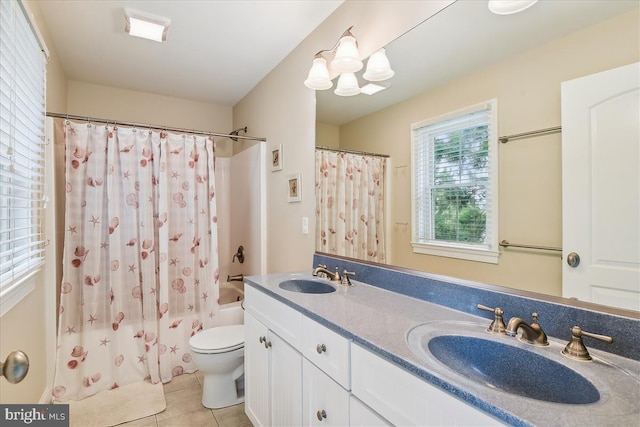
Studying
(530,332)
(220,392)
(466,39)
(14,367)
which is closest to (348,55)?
(466,39)

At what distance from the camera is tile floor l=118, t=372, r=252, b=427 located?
1.86 meters

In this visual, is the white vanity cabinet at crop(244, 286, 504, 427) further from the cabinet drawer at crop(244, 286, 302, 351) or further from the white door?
the white door

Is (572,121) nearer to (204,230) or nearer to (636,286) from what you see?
(636,286)

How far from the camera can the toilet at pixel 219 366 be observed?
6.46 ft

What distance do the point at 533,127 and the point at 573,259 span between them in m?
0.45

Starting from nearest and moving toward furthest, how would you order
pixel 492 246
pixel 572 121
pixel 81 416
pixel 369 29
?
pixel 572 121
pixel 492 246
pixel 369 29
pixel 81 416

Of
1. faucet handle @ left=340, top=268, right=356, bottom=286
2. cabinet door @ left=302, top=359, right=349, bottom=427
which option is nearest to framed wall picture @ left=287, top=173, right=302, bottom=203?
faucet handle @ left=340, top=268, right=356, bottom=286

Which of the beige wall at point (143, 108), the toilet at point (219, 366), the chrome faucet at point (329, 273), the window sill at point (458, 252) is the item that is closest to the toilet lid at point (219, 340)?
the toilet at point (219, 366)

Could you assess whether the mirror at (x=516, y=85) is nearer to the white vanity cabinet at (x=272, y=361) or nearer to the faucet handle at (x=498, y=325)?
the faucet handle at (x=498, y=325)

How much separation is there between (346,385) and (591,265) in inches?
32.5

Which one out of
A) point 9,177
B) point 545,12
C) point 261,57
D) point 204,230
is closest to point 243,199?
point 204,230

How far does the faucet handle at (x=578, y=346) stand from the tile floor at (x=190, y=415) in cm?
173

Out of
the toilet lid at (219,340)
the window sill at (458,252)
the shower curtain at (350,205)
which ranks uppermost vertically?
the shower curtain at (350,205)

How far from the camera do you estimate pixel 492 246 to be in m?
1.17
